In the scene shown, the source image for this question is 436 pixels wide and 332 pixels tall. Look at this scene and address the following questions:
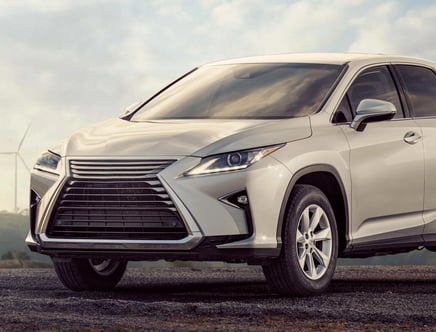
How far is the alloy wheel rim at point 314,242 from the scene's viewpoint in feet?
30.6

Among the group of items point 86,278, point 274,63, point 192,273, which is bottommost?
point 192,273

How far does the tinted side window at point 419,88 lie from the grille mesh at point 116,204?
2.95m

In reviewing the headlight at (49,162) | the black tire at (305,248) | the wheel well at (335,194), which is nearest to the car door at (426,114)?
the wheel well at (335,194)

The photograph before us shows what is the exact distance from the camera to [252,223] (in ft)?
29.0

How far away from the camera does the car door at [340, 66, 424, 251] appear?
9828mm

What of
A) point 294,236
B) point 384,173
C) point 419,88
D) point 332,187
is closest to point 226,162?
point 294,236

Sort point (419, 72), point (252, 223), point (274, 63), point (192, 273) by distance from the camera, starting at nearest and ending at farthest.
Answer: point (252, 223) < point (274, 63) < point (419, 72) < point (192, 273)

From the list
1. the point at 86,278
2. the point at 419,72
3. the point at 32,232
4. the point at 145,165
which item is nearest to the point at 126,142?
the point at 145,165

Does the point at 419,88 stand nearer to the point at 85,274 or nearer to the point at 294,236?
the point at 294,236

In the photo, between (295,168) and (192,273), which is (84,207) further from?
(192,273)

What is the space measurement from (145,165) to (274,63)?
2.04 metres

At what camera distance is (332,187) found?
31.9ft

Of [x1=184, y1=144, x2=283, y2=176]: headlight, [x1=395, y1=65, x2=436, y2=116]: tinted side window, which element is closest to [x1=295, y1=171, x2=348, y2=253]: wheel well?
[x1=184, y1=144, x2=283, y2=176]: headlight

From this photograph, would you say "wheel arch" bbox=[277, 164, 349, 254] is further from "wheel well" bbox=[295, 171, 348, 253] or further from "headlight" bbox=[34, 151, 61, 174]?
"headlight" bbox=[34, 151, 61, 174]
